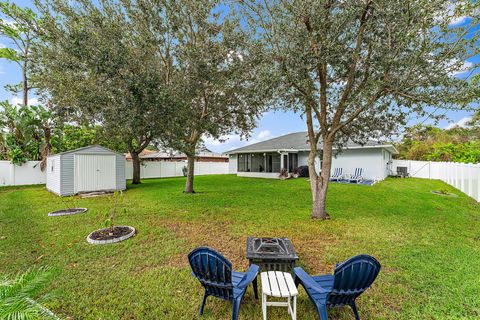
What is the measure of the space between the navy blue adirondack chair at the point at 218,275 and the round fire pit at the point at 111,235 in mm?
3535

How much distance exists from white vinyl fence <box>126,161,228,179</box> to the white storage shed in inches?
325

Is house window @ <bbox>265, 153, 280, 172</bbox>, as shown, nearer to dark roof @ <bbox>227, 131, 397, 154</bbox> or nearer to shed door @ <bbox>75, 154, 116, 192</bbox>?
dark roof @ <bbox>227, 131, 397, 154</bbox>

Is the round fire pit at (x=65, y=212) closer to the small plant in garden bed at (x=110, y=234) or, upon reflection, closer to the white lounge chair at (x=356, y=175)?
the small plant in garden bed at (x=110, y=234)

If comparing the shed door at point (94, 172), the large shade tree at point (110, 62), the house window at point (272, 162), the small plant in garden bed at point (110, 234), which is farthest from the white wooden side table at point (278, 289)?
the house window at point (272, 162)

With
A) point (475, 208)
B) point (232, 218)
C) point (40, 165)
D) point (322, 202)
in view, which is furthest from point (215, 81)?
point (40, 165)

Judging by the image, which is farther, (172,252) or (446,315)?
(172,252)

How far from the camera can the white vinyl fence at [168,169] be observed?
2203cm

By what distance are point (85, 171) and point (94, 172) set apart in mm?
419

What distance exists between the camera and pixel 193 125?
11289 millimetres

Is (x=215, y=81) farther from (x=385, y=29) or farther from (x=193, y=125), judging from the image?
(x=385, y=29)

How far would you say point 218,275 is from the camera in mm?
2822

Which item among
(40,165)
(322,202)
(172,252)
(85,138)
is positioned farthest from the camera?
(85,138)

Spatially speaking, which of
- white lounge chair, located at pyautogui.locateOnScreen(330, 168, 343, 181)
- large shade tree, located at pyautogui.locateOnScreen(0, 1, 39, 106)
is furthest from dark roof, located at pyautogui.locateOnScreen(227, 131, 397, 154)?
large shade tree, located at pyautogui.locateOnScreen(0, 1, 39, 106)

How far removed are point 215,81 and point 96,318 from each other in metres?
9.04
